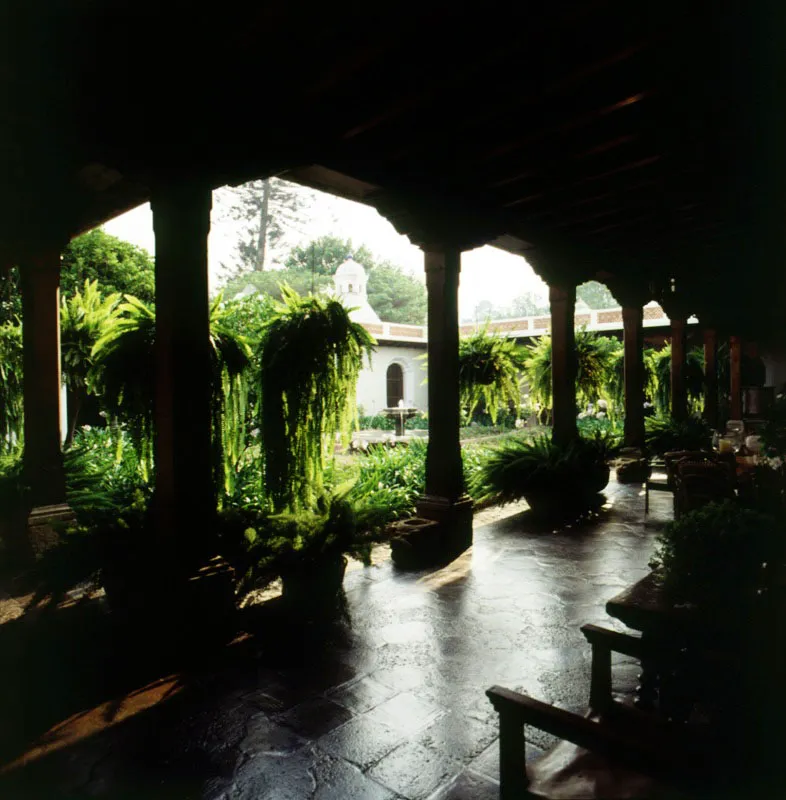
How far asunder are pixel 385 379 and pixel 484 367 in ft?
59.9

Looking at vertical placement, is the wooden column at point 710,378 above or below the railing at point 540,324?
below

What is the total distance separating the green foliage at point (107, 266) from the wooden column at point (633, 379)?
29.1 feet

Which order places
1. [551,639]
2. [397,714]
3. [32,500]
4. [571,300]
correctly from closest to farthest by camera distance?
1. [397,714]
2. [551,639]
3. [32,500]
4. [571,300]

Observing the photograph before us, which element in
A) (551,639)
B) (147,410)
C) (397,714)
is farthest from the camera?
(147,410)

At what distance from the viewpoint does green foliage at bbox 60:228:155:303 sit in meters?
11.5

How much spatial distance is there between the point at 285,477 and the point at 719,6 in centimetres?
370

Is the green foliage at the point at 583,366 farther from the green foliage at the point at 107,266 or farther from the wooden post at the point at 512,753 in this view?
the green foliage at the point at 107,266

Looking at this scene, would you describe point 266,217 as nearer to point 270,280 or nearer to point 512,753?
point 270,280

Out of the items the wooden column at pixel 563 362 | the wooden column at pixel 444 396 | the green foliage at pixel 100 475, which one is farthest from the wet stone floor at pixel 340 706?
the wooden column at pixel 563 362

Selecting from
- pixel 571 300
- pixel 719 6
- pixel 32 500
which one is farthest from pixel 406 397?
pixel 719 6

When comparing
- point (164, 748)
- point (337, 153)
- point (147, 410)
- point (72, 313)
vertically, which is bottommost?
point (164, 748)

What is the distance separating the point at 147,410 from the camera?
4.07 meters

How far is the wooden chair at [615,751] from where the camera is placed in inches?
55.1

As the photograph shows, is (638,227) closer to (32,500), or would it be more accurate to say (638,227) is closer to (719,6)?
(719,6)
